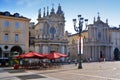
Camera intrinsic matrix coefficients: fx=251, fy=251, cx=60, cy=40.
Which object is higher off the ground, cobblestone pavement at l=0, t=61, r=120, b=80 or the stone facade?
the stone facade

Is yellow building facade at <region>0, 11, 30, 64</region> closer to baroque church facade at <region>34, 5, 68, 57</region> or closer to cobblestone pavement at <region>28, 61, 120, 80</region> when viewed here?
baroque church facade at <region>34, 5, 68, 57</region>

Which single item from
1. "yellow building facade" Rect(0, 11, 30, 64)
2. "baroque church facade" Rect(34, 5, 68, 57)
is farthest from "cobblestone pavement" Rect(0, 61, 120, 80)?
"baroque church facade" Rect(34, 5, 68, 57)

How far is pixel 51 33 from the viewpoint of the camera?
226 ft

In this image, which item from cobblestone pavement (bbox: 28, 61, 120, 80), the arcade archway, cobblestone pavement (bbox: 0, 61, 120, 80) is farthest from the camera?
the arcade archway

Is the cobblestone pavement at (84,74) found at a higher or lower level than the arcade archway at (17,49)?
lower

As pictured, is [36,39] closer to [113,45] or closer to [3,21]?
[3,21]

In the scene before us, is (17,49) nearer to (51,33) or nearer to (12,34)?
(12,34)

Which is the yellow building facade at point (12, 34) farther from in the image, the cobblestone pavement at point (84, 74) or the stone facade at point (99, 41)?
the stone facade at point (99, 41)

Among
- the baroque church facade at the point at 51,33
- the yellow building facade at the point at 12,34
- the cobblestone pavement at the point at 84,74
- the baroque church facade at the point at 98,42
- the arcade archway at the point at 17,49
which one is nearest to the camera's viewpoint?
the cobblestone pavement at the point at 84,74

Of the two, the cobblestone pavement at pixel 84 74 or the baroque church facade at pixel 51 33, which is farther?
the baroque church facade at pixel 51 33

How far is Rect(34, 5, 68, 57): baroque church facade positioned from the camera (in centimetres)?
6575

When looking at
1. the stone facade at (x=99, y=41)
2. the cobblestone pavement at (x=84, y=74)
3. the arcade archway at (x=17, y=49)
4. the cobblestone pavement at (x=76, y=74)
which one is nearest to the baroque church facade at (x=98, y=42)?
the stone facade at (x=99, y=41)

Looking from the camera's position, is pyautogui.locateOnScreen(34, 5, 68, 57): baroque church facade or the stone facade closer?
pyautogui.locateOnScreen(34, 5, 68, 57): baroque church facade

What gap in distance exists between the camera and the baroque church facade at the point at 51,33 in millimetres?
65750
